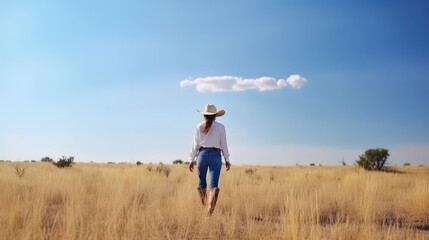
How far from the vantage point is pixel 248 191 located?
10.6 m

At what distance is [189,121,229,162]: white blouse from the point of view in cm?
723

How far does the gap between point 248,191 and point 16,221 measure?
20.4 feet

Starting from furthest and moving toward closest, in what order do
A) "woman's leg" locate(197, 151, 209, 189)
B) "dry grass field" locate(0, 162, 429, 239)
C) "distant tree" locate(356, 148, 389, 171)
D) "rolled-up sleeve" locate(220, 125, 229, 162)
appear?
"distant tree" locate(356, 148, 389, 171)
"rolled-up sleeve" locate(220, 125, 229, 162)
"woman's leg" locate(197, 151, 209, 189)
"dry grass field" locate(0, 162, 429, 239)

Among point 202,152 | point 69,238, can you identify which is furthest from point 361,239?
point 69,238

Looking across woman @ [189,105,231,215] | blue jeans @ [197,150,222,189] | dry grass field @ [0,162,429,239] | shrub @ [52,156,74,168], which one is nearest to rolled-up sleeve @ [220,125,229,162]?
woman @ [189,105,231,215]

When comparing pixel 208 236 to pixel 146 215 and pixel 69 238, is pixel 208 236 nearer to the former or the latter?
pixel 146 215

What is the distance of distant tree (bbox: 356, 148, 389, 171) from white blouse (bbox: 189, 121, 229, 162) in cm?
2433

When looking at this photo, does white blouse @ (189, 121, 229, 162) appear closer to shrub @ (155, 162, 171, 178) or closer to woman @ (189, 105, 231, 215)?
woman @ (189, 105, 231, 215)

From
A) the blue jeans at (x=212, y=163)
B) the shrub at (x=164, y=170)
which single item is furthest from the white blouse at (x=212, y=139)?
the shrub at (x=164, y=170)

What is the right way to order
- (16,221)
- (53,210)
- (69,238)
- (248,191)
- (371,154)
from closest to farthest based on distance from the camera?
1. (69,238)
2. (16,221)
3. (53,210)
4. (248,191)
5. (371,154)

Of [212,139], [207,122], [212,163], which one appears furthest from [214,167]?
[207,122]

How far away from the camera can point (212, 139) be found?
723 cm

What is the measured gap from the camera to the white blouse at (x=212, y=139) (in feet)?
23.7

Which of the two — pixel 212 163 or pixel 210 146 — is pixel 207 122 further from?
pixel 212 163
